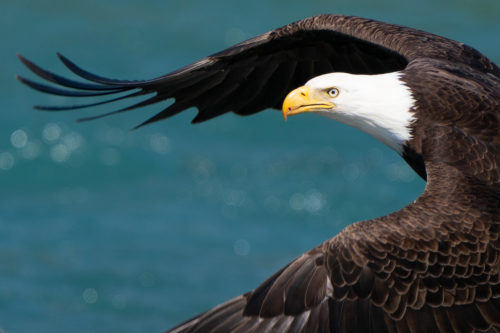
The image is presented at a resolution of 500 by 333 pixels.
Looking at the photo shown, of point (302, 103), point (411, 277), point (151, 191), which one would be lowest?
point (411, 277)

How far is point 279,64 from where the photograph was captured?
24.6 feet

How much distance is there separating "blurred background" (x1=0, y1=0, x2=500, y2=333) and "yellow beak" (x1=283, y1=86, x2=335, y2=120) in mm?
5005

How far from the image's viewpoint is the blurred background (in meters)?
11.3

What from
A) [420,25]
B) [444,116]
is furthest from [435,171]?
[420,25]

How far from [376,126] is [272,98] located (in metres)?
1.54

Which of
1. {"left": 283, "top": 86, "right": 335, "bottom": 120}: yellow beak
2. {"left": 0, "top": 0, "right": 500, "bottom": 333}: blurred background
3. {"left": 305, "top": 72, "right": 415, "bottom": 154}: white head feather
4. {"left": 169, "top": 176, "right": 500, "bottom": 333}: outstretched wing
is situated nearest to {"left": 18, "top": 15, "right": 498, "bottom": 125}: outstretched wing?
{"left": 305, "top": 72, "right": 415, "bottom": 154}: white head feather

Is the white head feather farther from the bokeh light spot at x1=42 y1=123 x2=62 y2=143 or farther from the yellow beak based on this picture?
the bokeh light spot at x1=42 y1=123 x2=62 y2=143

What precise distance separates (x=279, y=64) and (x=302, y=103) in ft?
4.52

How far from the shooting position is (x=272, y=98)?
7.63m

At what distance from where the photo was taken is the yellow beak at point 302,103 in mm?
6152

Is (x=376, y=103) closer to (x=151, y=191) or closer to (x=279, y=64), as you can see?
(x=279, y=64)

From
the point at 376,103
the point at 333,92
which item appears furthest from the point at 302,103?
the point at 376,103

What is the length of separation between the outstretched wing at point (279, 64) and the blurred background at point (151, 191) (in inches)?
153

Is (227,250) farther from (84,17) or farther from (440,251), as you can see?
(440,251)
